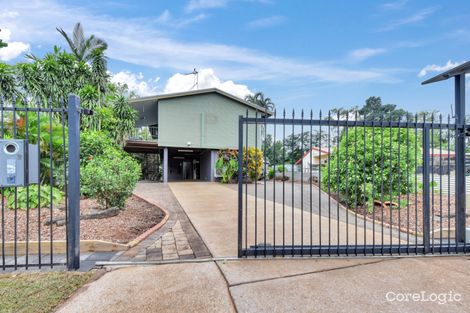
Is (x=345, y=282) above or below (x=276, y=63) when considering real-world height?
below

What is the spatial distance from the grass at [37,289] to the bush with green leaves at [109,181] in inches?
102

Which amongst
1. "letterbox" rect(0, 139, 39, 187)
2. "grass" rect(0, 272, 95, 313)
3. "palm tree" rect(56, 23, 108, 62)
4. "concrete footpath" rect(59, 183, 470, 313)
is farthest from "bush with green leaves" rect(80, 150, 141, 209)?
"palm tree" rect(56, 23, 108, 62)

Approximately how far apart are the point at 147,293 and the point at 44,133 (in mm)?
6854

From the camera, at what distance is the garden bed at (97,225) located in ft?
14.2

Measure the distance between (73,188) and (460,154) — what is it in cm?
564

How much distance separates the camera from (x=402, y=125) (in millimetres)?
3670

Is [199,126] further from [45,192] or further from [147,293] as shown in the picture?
[147,293]

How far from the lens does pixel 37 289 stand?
104 inches

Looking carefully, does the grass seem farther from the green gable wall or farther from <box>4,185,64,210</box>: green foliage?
the green gable wall

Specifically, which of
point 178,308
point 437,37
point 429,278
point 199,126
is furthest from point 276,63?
point 178,308

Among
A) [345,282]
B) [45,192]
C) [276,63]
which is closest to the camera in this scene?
[345,282]

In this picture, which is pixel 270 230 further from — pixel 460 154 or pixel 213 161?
pixel 213 161

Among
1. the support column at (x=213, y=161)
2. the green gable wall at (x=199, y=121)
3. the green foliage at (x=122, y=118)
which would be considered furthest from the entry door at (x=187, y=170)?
the green foliage at (x=122, y=118)

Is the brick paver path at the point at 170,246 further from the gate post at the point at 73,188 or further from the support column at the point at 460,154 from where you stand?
the support column at the point at 460,154
